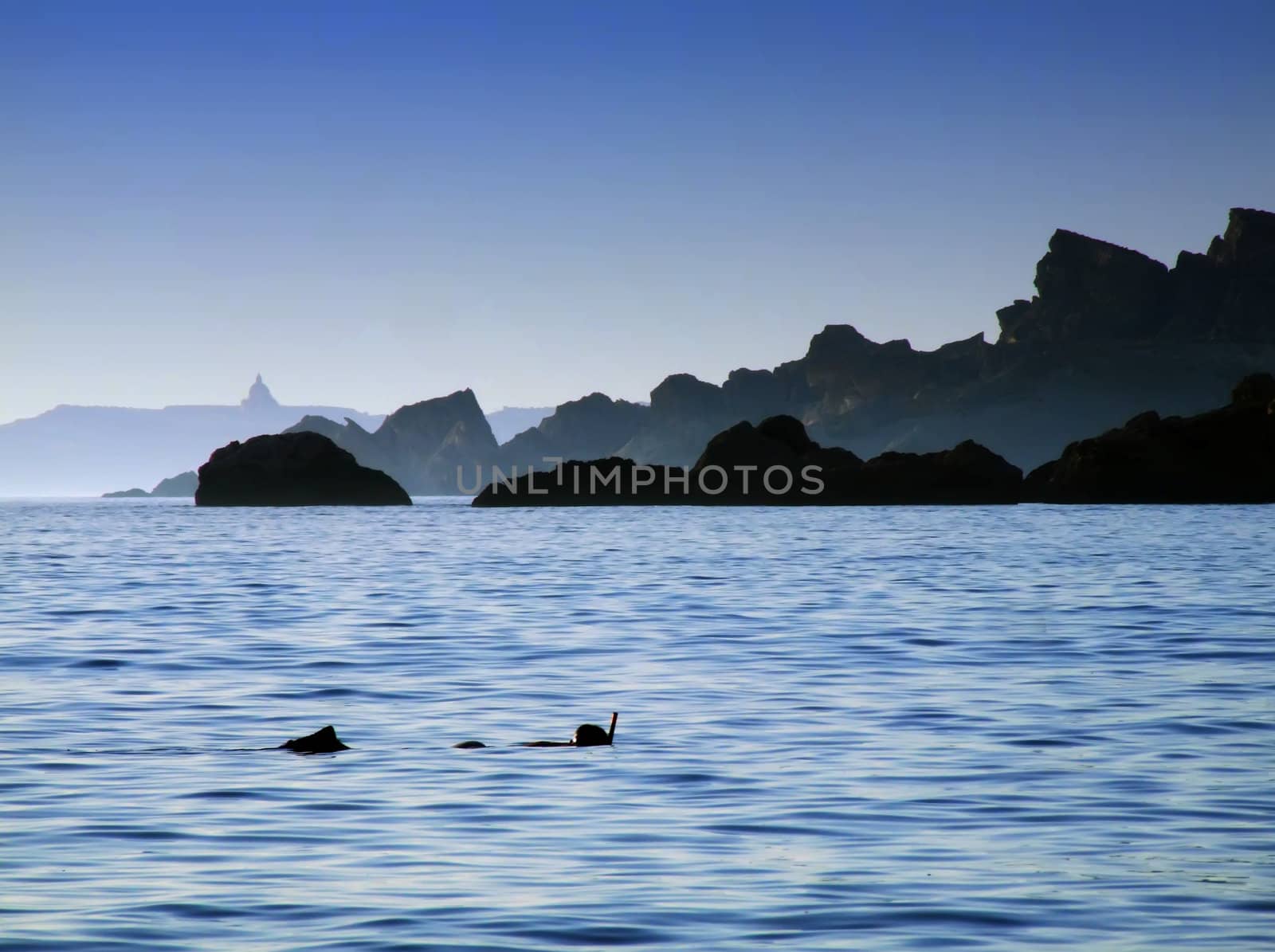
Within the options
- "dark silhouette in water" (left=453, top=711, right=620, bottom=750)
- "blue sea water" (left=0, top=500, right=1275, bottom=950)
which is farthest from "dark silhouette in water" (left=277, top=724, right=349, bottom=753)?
"dark silhouette in water" (left=453, top=711, right=620, bottom=750)

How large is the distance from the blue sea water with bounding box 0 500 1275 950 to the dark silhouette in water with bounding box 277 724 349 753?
30cm

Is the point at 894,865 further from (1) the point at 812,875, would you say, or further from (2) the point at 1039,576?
(2) the point at 1039,576

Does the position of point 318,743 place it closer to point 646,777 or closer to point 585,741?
point 585,741

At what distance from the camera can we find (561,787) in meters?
16.3

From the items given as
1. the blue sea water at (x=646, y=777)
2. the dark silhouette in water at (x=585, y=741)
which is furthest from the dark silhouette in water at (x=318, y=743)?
the dark silhouette in water at (x=585, y=741)

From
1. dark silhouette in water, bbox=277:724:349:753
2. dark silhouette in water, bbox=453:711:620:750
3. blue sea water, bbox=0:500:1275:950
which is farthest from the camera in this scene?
dark silhouette in water, bbox=453:711:620:750

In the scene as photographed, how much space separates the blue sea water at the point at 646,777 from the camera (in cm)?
1119

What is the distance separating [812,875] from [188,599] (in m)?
36.6

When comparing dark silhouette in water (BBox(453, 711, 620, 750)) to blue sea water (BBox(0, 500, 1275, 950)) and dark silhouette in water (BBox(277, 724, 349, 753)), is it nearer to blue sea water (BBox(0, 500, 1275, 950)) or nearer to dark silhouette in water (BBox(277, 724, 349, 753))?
blue sea water (BBox(0, 500, 1275, 950))

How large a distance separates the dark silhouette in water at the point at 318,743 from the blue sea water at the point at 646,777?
0.30m

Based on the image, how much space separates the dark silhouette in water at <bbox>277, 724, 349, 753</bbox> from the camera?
18.4 metres

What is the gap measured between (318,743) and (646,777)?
409 cm

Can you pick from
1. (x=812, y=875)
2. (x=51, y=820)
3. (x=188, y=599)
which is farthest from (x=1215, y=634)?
(x=188, y=599)

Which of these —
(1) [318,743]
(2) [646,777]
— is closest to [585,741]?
(2) [646,777]
